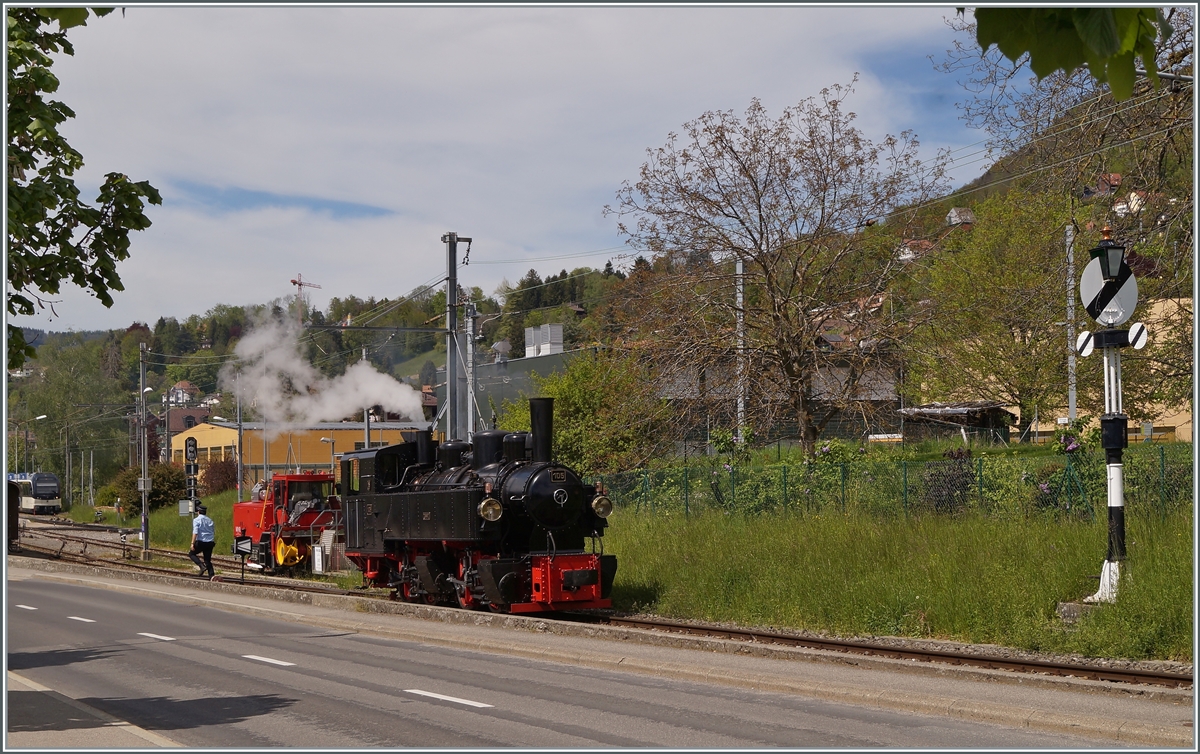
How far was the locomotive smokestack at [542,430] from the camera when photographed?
18.7 metres

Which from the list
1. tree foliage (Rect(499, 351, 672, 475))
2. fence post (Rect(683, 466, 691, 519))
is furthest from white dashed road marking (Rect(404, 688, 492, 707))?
tree foliage (Rect(499, 351, 672, 475))

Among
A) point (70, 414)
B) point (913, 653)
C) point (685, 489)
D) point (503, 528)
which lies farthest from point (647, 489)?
point (70, 414)

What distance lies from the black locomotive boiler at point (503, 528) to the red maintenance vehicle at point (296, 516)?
407 inches

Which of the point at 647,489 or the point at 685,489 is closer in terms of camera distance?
the point at 685,489

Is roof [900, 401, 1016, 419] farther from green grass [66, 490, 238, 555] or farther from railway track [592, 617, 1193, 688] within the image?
green grass [66, 490, 238, 555]

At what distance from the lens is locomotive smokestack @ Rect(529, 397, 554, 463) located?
61.2ft

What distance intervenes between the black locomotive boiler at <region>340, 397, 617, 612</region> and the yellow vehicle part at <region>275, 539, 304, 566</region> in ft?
36.2

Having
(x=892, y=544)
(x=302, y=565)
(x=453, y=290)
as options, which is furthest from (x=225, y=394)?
(x=892, y=544)

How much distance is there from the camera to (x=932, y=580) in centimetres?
1548

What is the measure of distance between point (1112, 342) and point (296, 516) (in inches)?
928

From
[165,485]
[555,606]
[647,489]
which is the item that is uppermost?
[647,489]

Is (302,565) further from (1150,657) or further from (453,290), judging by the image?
(1150,657)

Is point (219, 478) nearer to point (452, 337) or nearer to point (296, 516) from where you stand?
point (296, 516)

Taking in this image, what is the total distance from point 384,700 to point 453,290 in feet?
54.2
